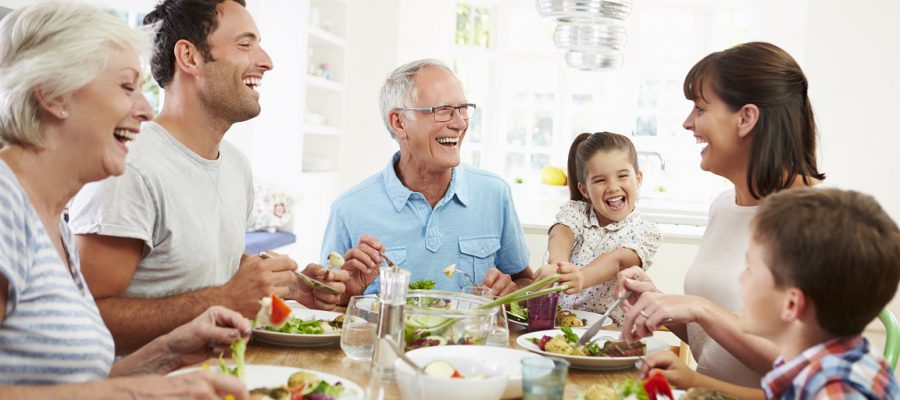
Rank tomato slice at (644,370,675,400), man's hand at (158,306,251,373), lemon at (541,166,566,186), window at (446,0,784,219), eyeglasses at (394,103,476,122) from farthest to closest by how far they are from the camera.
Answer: window at (446,0,784,219)
lemon at (541,166,566,186)
eyeglasses at (394,103,476,122)
man's hand at (158,306,251,373)
tomato slice at (644,370,675,400)

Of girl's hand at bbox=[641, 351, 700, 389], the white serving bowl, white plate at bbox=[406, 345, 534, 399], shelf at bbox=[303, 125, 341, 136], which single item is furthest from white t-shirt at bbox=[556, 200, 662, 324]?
shelf at bbox=[303, 125, 341, 136]

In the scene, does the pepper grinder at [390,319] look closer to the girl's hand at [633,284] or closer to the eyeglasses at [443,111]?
the girl's hand at [633,284]

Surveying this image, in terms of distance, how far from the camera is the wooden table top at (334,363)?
1.73 metres

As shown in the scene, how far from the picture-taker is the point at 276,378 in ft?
5.34

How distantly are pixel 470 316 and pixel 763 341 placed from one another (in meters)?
0.62

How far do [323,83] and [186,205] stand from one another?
17.4 feet

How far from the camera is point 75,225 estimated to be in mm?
1996

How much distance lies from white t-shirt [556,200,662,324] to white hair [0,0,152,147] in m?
1.70

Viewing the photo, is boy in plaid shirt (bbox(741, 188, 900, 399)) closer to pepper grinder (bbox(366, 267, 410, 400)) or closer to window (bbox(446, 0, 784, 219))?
pepper grinder (bbox(366, 267, 410, 400))

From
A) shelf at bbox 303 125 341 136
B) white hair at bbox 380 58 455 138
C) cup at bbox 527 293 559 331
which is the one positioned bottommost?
cup at bbox 527 293 559 331

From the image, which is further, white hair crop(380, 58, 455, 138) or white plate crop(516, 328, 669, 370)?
white hair crop(380, 58, 455, 138)

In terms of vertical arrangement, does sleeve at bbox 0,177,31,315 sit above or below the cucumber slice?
above

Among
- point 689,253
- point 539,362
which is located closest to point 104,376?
point 539,362

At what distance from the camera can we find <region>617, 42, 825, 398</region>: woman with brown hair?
6.73 feet
